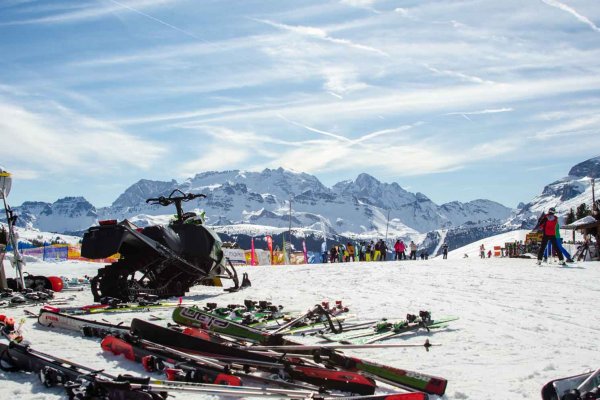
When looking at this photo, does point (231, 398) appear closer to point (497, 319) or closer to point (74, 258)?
point (497, 319)

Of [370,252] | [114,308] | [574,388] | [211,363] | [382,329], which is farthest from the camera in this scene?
[370,252]

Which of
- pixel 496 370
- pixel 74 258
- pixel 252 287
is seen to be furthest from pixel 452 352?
pixel 74 258

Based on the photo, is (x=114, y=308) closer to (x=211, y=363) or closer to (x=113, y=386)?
(x=211, y=363)

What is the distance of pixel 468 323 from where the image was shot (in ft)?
27.4

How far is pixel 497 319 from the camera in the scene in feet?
28.6

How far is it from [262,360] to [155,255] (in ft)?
22.2

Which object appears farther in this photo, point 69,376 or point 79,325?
point 79,325

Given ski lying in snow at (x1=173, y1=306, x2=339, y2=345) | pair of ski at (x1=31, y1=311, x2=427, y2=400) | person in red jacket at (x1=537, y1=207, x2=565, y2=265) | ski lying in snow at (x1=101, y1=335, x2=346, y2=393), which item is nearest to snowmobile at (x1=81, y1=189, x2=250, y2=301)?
ski lying in snow at (x1=173, y1=306, x2=339, y2=345)

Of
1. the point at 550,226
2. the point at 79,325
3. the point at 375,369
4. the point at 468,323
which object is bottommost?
the point at 468,323

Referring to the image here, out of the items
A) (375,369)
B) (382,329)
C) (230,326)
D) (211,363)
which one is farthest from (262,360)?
(382,329)

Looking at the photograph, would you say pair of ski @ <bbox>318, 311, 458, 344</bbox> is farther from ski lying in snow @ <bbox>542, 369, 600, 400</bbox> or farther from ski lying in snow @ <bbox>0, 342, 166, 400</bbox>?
ski lying in snow @ <bbox>0, 342, 166, 400</bbox>

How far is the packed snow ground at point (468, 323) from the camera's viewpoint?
530 centimetres

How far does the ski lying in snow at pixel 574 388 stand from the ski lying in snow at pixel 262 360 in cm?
129

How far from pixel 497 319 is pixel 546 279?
281 inches
